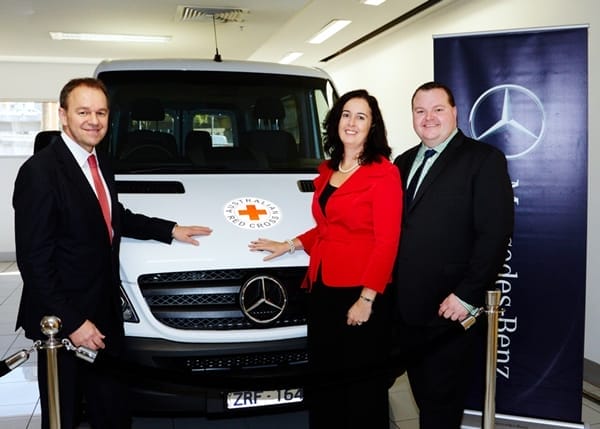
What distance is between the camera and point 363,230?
2254 mm

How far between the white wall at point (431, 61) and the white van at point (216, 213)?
1.39 metres

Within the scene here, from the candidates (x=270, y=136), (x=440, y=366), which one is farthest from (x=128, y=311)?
(x=270, y=136)

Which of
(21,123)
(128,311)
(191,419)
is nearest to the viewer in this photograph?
(128,311)

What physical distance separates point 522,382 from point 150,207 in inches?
75.5

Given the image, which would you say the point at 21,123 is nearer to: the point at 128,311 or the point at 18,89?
the point at 18,89

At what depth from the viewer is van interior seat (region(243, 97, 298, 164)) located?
11.2 feet

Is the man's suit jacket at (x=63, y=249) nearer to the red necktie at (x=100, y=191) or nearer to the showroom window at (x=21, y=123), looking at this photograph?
the red necktie at (x=100, y=191)

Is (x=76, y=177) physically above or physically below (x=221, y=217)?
above

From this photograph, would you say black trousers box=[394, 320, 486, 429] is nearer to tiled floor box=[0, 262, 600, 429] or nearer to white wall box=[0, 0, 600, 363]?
white wall box=[0, 0, 600, 363]

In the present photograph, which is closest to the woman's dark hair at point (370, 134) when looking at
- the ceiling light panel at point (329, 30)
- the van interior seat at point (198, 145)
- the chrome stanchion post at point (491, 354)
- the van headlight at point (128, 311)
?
the chrome stanchion post at point (491, 354)

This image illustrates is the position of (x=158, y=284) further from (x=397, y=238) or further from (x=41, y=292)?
(x=397, y=238)

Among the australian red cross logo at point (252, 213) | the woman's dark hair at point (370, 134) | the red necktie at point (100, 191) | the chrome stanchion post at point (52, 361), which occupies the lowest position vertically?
the chrome stanchion post at point (52, 361)

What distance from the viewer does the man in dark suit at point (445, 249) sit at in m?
2.22

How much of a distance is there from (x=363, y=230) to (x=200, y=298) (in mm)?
735
